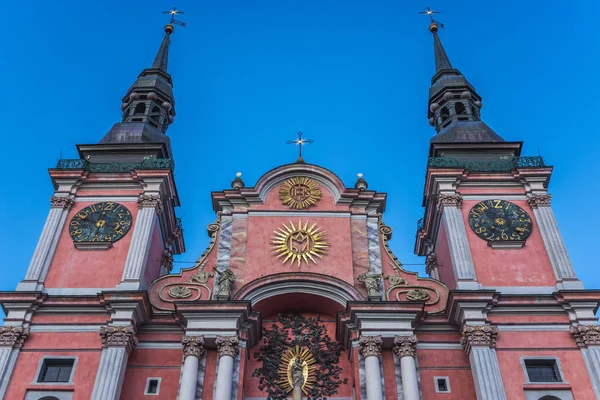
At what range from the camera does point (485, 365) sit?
18781mm

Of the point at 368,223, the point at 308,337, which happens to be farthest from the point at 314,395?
the point at 368,223

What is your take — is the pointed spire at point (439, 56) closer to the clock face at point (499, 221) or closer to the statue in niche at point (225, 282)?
the clock face at point (499, 221)

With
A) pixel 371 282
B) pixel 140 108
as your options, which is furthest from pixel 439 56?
pixel 371 282

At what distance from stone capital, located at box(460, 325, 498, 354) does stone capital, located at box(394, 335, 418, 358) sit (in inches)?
53.5

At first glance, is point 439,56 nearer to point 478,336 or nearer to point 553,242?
point 553,242

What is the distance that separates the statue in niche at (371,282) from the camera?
20516 millimetres

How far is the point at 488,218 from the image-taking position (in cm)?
2308

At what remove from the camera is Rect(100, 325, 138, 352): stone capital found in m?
19.1

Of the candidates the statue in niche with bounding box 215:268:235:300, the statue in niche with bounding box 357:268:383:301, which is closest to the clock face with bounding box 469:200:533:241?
the statue in niche with bounding box 357:268:383:301

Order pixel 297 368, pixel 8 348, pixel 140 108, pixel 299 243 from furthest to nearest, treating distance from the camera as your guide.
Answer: pixel 140 108 → pixel 299 243 → pixel 297 368 → pixel 8 348

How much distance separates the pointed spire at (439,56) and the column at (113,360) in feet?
64.4

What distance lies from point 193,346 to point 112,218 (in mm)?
5923

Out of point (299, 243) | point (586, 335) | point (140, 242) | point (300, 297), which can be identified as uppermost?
point (299, 243)

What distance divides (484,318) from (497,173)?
627 centimetres
